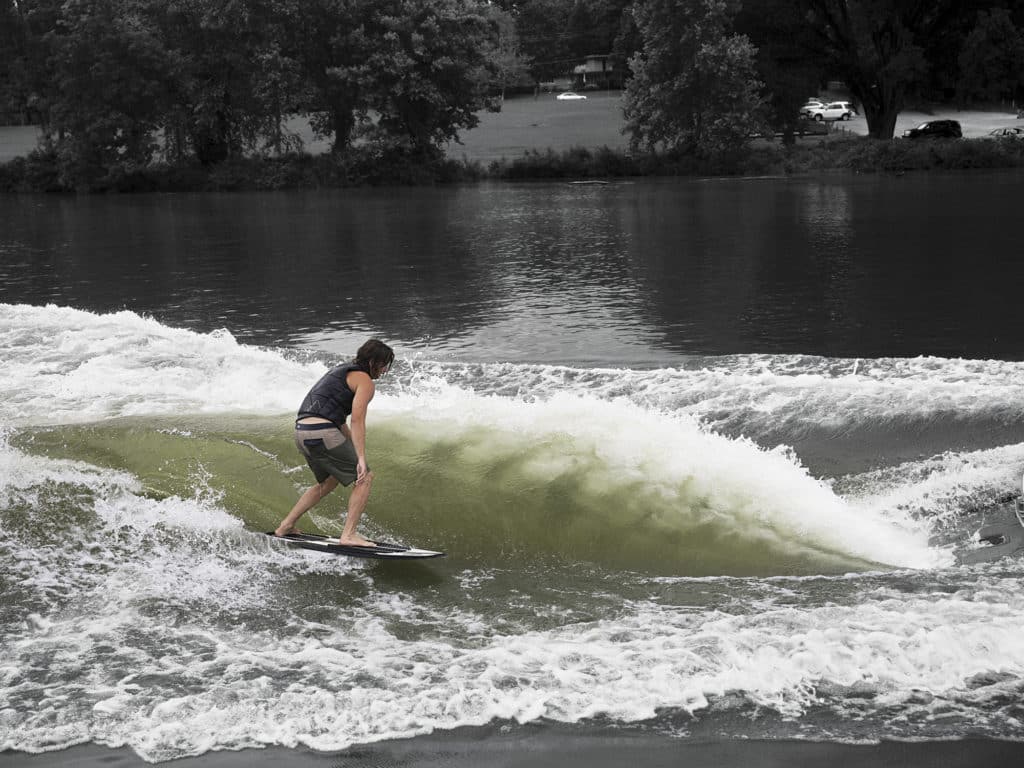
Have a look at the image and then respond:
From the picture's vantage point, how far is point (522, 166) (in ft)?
209

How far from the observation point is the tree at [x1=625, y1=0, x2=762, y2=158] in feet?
194

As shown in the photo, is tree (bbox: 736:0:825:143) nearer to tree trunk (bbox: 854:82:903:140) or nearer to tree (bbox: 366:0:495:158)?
tree trunk (bbox: 854:82:903:140)

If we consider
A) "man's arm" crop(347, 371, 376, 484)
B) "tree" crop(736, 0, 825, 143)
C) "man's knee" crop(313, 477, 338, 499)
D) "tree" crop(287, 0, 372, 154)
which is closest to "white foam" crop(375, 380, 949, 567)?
A: "man's knee" crop(313, 477, 338, 499)

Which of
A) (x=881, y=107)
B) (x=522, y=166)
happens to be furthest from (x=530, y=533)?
(x=881, y=107)

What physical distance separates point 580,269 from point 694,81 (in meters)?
33.6

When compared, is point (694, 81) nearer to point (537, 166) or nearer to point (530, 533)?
point (537, 166)

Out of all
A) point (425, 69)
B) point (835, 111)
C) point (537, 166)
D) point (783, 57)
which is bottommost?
point (537, 166)

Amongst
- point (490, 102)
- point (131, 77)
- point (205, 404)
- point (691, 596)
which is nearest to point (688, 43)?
point (490, 102)

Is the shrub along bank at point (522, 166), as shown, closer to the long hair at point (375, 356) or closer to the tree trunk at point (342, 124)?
the tree trunk at point (342, 124)

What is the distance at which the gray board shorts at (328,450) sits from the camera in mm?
9969

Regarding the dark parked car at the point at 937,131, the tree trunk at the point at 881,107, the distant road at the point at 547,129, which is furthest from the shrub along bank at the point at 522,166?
→ the distant road at the point at 547,129

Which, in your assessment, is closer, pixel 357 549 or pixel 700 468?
pixel 357 549

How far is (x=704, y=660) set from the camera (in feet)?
26.4

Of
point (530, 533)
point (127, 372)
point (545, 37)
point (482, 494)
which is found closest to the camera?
point (530, 533)
